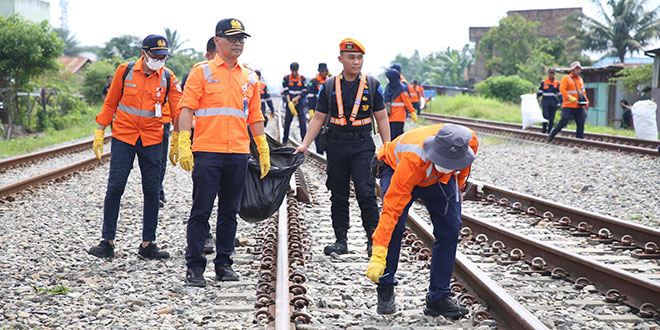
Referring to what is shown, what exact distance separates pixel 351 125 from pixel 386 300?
1880 mm

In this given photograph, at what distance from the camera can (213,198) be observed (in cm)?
512

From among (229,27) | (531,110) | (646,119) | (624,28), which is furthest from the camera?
(624,28)

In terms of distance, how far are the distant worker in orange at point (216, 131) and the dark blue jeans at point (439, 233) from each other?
1.41m

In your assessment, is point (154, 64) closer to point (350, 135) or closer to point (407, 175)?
point (350, 135)

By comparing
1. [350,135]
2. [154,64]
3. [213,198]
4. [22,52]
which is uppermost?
[22,52]

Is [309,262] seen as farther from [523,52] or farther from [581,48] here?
[581,48]

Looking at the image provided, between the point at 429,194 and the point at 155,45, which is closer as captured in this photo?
the point at 429,194

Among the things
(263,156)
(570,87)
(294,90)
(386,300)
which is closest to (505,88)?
(570,87)

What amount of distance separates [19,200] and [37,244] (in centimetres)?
284

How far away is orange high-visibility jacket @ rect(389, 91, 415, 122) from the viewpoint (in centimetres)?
1084

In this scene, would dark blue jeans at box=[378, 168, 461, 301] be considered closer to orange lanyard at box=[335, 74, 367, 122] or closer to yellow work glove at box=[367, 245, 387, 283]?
yellow work glove at box=[367, 245, 387, 283]

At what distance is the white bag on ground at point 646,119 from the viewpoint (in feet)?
51.2

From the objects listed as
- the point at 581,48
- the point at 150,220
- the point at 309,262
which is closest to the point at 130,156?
the point at 150,220

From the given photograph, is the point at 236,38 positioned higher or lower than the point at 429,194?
higher
